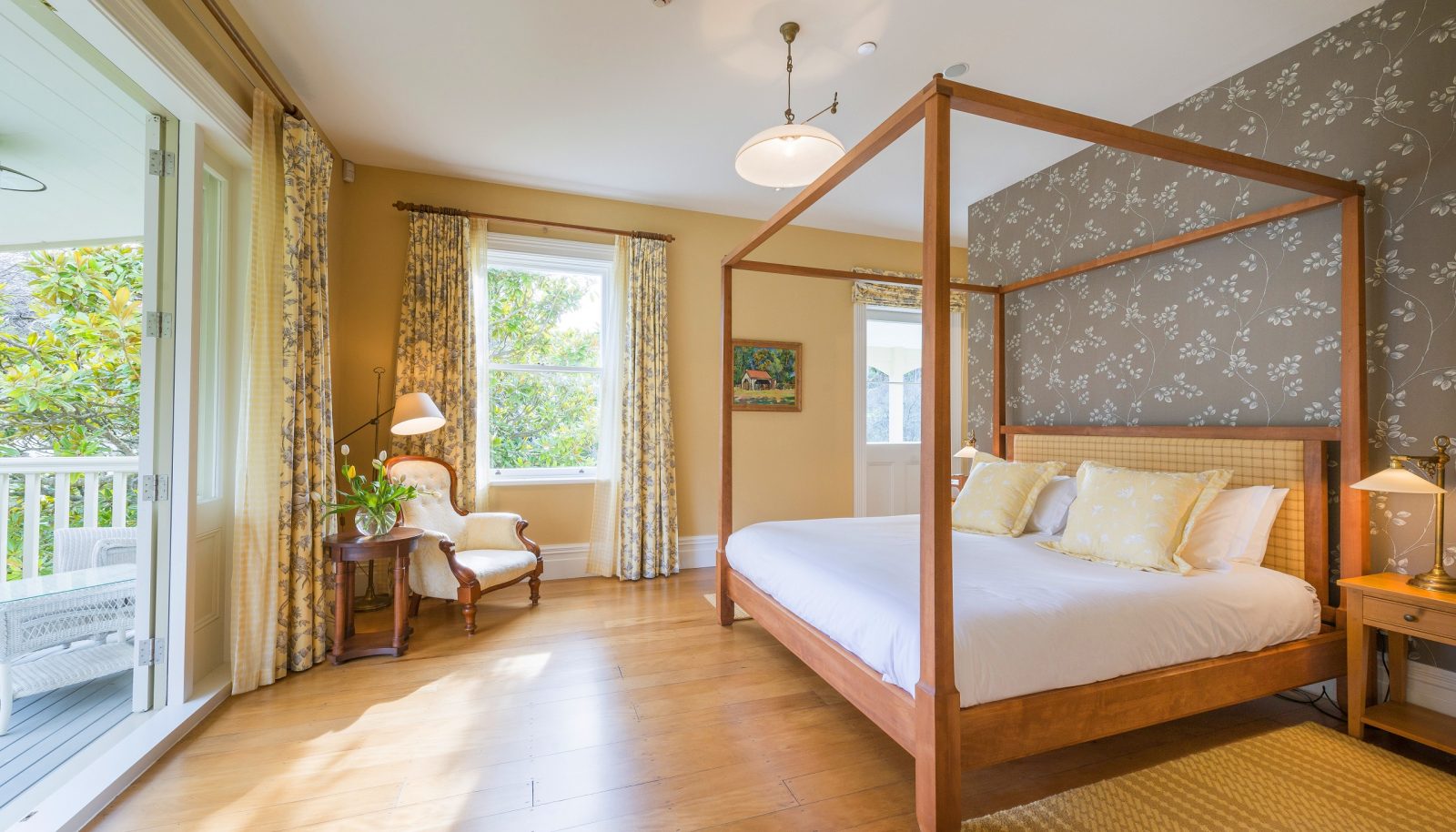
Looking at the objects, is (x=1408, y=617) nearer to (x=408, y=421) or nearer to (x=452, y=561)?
(x=452, y=561)

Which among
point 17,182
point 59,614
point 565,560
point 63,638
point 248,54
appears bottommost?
point 565,560

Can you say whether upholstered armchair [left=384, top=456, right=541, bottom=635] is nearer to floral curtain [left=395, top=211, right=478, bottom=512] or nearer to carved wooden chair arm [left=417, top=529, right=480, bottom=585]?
carved wooden chair arm [left=417, top=529, right=480, bottom=585]

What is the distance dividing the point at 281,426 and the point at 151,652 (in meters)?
0.95

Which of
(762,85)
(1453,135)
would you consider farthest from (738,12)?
(1453,135)

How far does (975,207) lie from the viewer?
438cm

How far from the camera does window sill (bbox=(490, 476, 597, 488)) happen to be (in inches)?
166

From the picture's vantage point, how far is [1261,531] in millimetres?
2438

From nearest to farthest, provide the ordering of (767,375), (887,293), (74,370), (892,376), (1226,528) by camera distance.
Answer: (74,370)
(1226,528)
(767,375)
(887,293)
(892,376)

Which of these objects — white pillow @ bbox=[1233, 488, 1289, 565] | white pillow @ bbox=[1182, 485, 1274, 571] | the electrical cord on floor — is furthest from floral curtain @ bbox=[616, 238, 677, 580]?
the electrical cord on floor

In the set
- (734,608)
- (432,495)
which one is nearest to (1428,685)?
(734,608)

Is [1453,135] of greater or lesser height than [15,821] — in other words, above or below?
above

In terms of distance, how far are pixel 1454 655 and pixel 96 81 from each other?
5.31 m

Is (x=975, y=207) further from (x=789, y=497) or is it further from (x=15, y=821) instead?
(x=15, y=821)

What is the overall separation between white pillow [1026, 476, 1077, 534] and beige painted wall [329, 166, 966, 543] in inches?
79.9
